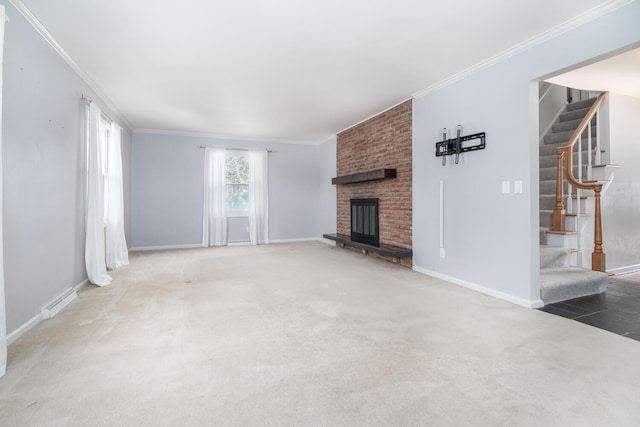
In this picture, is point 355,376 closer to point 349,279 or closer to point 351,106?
point 349,279

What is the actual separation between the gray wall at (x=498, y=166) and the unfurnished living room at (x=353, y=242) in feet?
0.06

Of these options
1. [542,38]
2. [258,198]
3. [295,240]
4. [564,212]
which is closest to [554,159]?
[564,212]

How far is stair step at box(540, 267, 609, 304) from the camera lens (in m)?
3.11

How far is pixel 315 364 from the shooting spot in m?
1.94

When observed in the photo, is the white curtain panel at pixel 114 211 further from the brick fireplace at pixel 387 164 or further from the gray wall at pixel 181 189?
the brick fireplace at pixel 387 164

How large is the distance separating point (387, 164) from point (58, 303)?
14.7 ft

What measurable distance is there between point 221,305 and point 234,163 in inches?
→ 190

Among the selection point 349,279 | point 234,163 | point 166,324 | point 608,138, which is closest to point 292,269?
point 349,279

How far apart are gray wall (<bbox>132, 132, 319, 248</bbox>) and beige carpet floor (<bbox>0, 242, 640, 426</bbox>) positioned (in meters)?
3.45

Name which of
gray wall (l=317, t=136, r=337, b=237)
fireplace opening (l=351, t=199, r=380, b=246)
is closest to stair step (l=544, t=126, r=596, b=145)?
fireplace opening (l=351, t=199, r=380, b=246)

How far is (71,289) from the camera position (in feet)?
10.7

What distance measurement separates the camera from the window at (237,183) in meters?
7.26

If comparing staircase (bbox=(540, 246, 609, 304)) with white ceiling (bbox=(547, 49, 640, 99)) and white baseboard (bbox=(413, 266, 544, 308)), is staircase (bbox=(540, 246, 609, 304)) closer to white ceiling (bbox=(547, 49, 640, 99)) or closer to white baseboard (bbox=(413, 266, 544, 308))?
white baseboard (bbox=(413, 266, 544, 308))

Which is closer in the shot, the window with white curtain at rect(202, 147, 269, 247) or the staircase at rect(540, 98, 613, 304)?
the staircase at rect(540, 98, 613, 304)
